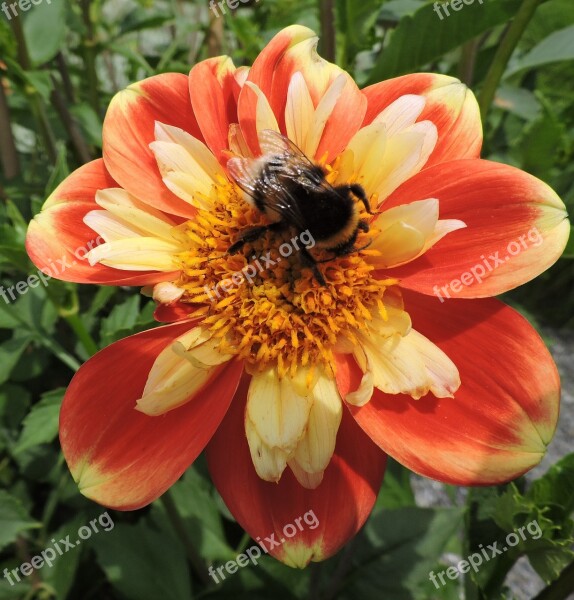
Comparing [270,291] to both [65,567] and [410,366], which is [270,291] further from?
[65,567]

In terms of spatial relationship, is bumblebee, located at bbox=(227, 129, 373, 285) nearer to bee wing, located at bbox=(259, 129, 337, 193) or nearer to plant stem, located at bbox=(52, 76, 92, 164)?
bee wing, located at bbox=(259, 129, 337, 193)

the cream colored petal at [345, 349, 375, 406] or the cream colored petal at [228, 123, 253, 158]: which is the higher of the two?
the cream colored petal at [228, 123, 253, 158]

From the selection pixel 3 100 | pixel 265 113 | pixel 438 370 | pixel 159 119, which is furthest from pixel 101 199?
pixel 3 100

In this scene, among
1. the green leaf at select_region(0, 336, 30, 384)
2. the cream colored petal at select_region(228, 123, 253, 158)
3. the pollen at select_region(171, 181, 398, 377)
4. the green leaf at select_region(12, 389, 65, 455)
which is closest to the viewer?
the pollen at select_region(171, 181, 398, 377)

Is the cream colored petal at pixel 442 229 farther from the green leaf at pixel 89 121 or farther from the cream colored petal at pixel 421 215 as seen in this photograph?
the green leaf at pixel 89 121

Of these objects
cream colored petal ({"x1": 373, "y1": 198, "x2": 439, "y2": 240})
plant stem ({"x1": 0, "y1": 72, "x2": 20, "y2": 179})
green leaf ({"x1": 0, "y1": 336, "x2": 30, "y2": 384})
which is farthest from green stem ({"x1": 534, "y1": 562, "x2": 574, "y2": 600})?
plant stem ({"x1": 0, "y1": 72, "x2": 20, "y2": 179})

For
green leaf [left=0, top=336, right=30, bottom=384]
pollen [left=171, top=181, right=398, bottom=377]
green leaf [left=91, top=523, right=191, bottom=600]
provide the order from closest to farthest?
pollen [left=171, top=181, right=398, bottom=377] → green leaf [left=0, top=336, right=30, bottom=384] → green leaf [left=91, top=523, right=191, bottom=600]
